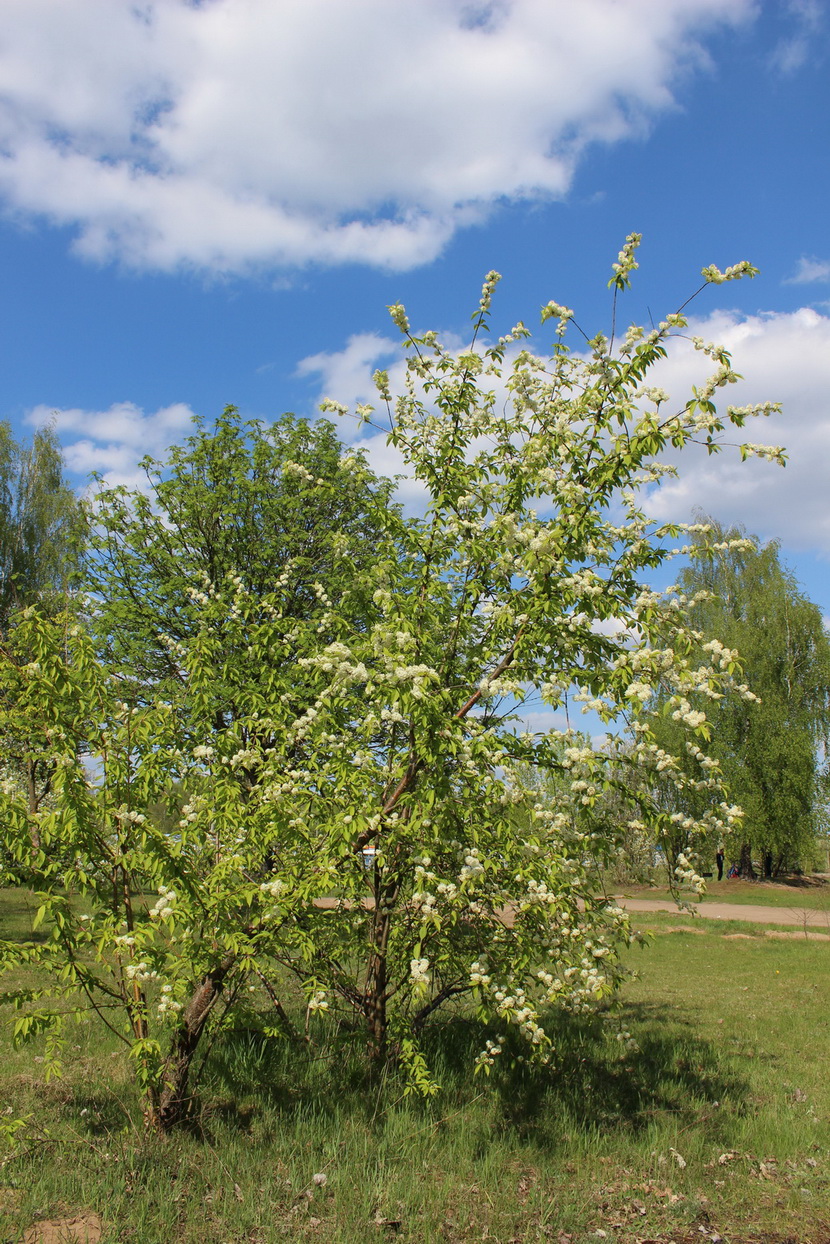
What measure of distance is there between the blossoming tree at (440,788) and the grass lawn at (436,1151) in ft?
1.85

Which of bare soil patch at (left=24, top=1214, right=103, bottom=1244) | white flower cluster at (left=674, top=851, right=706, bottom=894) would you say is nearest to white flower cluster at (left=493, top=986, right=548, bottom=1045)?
white flower cluster at (left=674, top=851, right=706, bottom=894)

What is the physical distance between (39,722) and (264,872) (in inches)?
73.5

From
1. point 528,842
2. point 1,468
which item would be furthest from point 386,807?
point 1,468

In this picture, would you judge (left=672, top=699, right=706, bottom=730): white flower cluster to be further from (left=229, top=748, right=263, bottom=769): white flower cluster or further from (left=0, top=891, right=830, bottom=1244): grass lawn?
(left=0, top=891, right=830, bottom=1244): grass lawn

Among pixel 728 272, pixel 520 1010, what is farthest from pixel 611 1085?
pixel 728 272

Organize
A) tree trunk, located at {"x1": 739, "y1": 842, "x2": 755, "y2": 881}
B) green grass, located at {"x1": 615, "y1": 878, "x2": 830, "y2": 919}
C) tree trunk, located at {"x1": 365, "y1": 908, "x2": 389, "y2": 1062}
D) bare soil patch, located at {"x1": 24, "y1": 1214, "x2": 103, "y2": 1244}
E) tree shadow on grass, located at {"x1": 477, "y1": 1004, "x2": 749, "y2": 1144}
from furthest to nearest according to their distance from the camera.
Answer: tree trunk, located at {"x1": 739, "y1": 842, "x2": 755, "y2": 881}, green grass, located at {"x1": 615, "y1": 878, "x2": 830, "y2": 919}, tree shadow on grass, located at {"x1": 477, "y1": 1004, "x2": 749, "y2": 1144}, tree trunk, located at {"x1": 365, "y1": 908, "x2": 389, "y2": 1062}, bare soil patch, located at {"x1": 24, "y1": 1214, "x2": 103, "y2": 1244}

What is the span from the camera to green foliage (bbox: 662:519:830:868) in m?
31.0

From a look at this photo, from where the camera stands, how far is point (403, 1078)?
6.00 metres

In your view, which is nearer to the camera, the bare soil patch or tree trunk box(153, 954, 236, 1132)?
the bare soil patch

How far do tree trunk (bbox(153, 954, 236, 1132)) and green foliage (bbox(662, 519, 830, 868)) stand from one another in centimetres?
2571

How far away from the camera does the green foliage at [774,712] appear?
102ft

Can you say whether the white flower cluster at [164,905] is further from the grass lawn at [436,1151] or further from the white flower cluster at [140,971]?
the grass lawn at [436,1151]

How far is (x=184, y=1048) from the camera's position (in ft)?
17.0

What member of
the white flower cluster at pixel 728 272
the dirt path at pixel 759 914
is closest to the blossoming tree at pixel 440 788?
the white flower cluster at pixel 728 272
